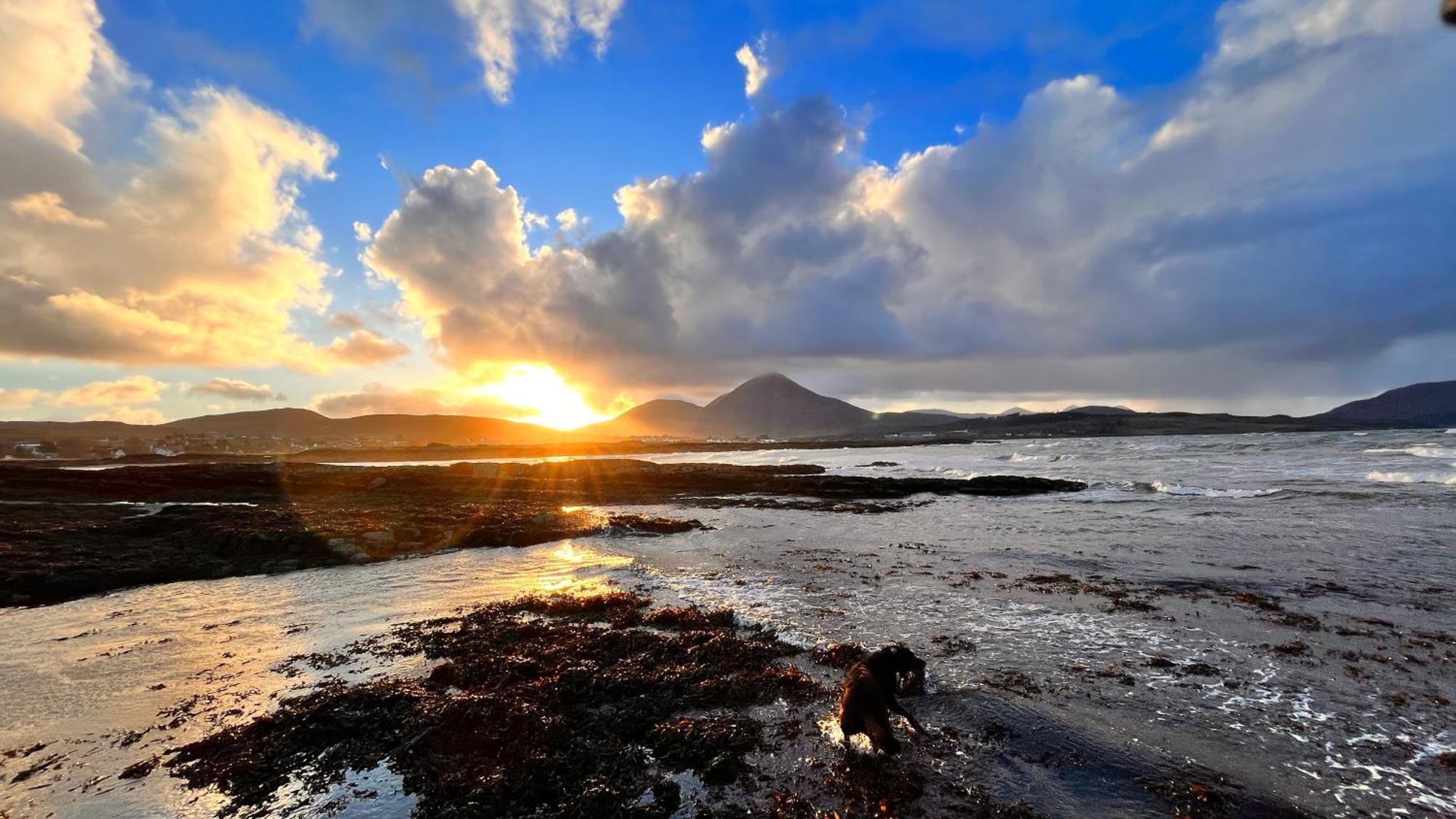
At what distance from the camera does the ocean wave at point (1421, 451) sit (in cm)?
4528

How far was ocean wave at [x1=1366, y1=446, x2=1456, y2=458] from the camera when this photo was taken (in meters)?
45.3

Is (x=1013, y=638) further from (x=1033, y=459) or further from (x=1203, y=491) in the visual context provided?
A: (x=1033, y=459)

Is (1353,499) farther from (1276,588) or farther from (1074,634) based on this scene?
(1074,634)

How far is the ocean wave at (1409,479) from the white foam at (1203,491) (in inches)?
316

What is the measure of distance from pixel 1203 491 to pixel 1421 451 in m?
36.5

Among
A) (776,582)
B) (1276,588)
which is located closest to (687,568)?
(776,582)

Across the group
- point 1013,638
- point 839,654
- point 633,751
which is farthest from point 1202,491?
point 633,751

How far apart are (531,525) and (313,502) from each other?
15.6 metres

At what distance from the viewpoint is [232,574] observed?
1539 centimetres

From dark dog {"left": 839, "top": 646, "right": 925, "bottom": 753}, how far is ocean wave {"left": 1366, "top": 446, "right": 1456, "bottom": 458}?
207 ft

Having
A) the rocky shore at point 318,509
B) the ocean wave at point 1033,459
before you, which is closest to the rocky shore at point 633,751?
the rocky shore at point 318,509

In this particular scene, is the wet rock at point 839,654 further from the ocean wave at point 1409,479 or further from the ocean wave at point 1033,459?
the ocean wave at point 1033,459

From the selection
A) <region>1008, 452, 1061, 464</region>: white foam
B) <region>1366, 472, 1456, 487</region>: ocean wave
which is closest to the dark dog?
<region>1366, 472, 1456, 487</region>: ocean wave

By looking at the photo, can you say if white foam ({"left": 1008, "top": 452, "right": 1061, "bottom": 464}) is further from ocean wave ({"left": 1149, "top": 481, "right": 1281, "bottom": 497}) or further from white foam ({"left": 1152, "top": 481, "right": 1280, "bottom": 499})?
white foam ({"left": 1152, "top": 481, "right": 1280, "bottom": 499})
